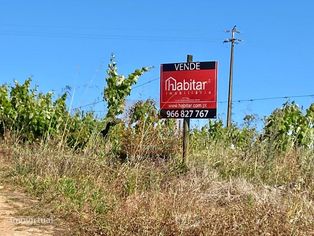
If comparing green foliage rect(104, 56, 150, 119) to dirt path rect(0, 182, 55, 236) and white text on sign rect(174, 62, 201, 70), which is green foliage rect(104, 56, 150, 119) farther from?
dirt path rect(0, 182, 55, 236)

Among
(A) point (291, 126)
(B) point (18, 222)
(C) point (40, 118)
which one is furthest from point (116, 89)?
(B) point (18, 222)

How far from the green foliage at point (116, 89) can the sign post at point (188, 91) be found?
251 centimetres

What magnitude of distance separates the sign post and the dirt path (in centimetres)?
282

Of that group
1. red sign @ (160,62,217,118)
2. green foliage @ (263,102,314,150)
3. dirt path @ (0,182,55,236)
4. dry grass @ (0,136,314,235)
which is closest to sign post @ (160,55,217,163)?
red sign @ (160,62,217,118)

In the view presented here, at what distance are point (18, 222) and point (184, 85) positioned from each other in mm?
3636

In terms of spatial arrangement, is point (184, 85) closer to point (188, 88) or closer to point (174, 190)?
point (188, 88)

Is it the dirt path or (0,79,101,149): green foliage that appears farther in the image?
(0,79,101,149): green foliage

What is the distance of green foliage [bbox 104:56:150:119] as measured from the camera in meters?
10.4

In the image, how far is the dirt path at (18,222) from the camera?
4891 millimetres

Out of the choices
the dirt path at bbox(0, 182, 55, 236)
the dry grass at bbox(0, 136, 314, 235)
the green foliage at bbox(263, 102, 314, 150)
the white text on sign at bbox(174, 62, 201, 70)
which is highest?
the white text on sign at bbox(174, 62, 201, 70)

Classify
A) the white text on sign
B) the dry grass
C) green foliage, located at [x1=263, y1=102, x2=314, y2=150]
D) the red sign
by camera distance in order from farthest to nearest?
green foliage, located at [x1=263, y1=102, x2=314, y2=150]
the white text on sign
the red sign
the dry grass

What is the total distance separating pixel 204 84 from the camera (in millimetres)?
7684

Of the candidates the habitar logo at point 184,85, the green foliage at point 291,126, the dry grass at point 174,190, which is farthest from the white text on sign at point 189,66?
the green foliage at point 291,126

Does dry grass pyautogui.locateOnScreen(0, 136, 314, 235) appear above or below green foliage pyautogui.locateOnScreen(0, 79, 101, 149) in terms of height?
below
